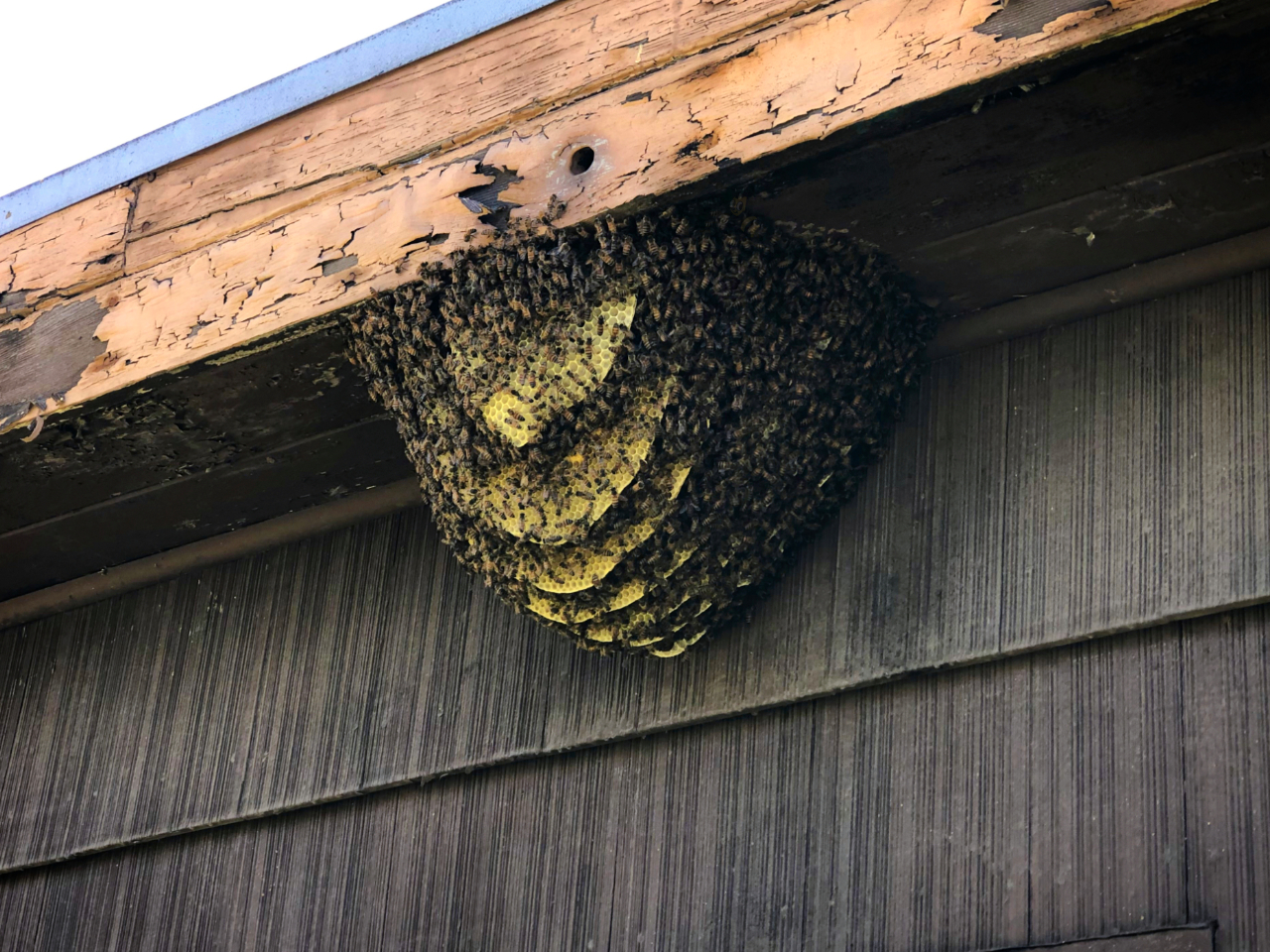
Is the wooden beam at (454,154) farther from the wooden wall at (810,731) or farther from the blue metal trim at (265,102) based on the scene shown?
the wooden wall at (810,731)

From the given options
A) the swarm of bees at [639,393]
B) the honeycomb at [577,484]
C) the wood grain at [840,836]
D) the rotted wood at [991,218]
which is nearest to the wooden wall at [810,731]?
the wood grain at [840,836]

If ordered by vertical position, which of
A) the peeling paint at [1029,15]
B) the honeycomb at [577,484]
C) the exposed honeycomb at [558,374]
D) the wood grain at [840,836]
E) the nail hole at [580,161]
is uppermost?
the peeling paint at [1029,15]

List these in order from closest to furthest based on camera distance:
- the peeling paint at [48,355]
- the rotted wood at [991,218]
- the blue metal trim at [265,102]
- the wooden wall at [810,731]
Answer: the rotted wood at [991,218], the wooden wall at [810,731], the blue metal trim at [265,102], the peeling paint at [48,355]

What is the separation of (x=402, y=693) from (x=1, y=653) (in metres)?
1.83

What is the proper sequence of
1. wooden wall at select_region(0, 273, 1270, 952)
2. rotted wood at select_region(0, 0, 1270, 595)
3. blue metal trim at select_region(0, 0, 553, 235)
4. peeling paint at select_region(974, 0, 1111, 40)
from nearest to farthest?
peeling paint at select_region(974, 0, 1111, 40) < rotted wood at select_region(0, 0, 1270, 595) < wooden wall at select_region(0, 273, 1270, 952) < blue metal trim at select_region(0, 0, 553, 235)

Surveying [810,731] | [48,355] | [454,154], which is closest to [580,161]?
[454,154]

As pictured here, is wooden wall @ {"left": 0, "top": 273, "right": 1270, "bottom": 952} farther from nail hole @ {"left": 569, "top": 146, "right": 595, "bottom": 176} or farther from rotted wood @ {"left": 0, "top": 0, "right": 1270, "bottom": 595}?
nail hole @ {"left": 569, "top": 146, "right": 595, "bottom": 176}

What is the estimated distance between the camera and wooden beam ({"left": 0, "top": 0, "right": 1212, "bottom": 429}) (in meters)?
3.11

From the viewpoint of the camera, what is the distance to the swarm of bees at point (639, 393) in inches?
135

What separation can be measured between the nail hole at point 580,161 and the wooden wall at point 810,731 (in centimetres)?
109

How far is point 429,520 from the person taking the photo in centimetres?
454

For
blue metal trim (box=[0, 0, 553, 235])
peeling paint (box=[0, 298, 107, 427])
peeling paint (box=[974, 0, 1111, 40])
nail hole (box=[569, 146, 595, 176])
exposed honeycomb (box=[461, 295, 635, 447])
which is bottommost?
exposed honeycomb (box=[461, 295, 635, 447])

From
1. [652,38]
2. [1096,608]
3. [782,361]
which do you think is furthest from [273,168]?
[1096,608]

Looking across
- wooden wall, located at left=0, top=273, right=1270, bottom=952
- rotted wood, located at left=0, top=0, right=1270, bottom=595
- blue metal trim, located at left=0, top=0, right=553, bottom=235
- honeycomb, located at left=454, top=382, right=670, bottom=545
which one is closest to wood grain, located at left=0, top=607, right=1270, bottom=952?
wooden wall, located at left=0, top=273, right=1270, bottom=952
